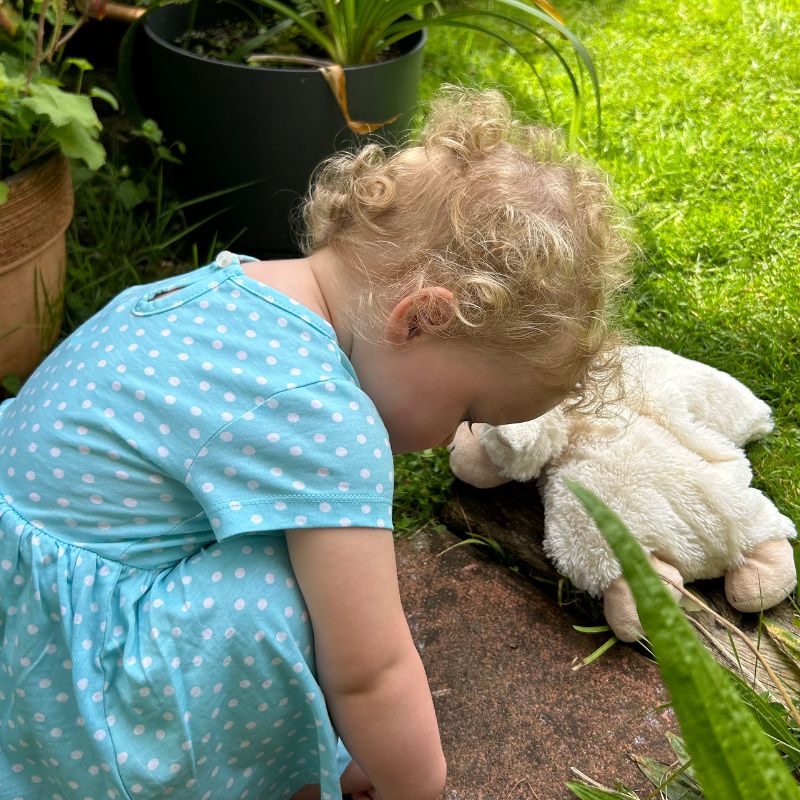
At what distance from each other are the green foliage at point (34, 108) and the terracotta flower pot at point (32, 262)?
6cm

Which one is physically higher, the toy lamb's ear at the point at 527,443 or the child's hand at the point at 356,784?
the toy lamb's ear at the point at 527,443

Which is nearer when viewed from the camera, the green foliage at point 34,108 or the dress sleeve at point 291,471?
the dress sleeve at point 291,471

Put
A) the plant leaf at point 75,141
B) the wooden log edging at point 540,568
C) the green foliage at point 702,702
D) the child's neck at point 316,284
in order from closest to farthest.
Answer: the green foliage at point 702,702 < the child's neck at point 316,284 < the wooden log edging at point 540,568 < the plant leaf at point 75,141

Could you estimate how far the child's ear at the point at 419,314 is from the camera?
47.4 inches

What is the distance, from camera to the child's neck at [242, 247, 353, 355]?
1294 mm

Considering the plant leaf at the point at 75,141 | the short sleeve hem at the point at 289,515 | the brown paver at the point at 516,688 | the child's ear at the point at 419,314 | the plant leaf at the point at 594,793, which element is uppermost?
the child's ear at the point at 419,314

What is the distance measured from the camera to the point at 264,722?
1264 mm

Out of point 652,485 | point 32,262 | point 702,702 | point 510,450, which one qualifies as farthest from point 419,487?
point 702,702

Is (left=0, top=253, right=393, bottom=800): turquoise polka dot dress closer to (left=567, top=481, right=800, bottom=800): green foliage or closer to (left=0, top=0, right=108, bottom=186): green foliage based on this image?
(left=567, top=481, right=800, bottom=800): green foliage

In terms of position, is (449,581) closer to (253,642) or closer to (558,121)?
(253,642)

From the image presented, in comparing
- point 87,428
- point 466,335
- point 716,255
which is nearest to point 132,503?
point 87,428

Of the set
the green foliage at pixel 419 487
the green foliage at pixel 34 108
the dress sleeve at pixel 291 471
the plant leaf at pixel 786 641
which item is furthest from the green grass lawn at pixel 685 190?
the dress sleeve at pixel 291 471

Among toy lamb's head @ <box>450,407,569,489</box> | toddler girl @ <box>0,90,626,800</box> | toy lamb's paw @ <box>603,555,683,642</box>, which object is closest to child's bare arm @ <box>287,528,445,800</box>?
toddler girl @ <box>0,90,626,800</box>

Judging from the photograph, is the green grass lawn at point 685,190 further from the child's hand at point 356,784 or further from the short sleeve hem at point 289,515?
the short sleeve hem at point 289,515
